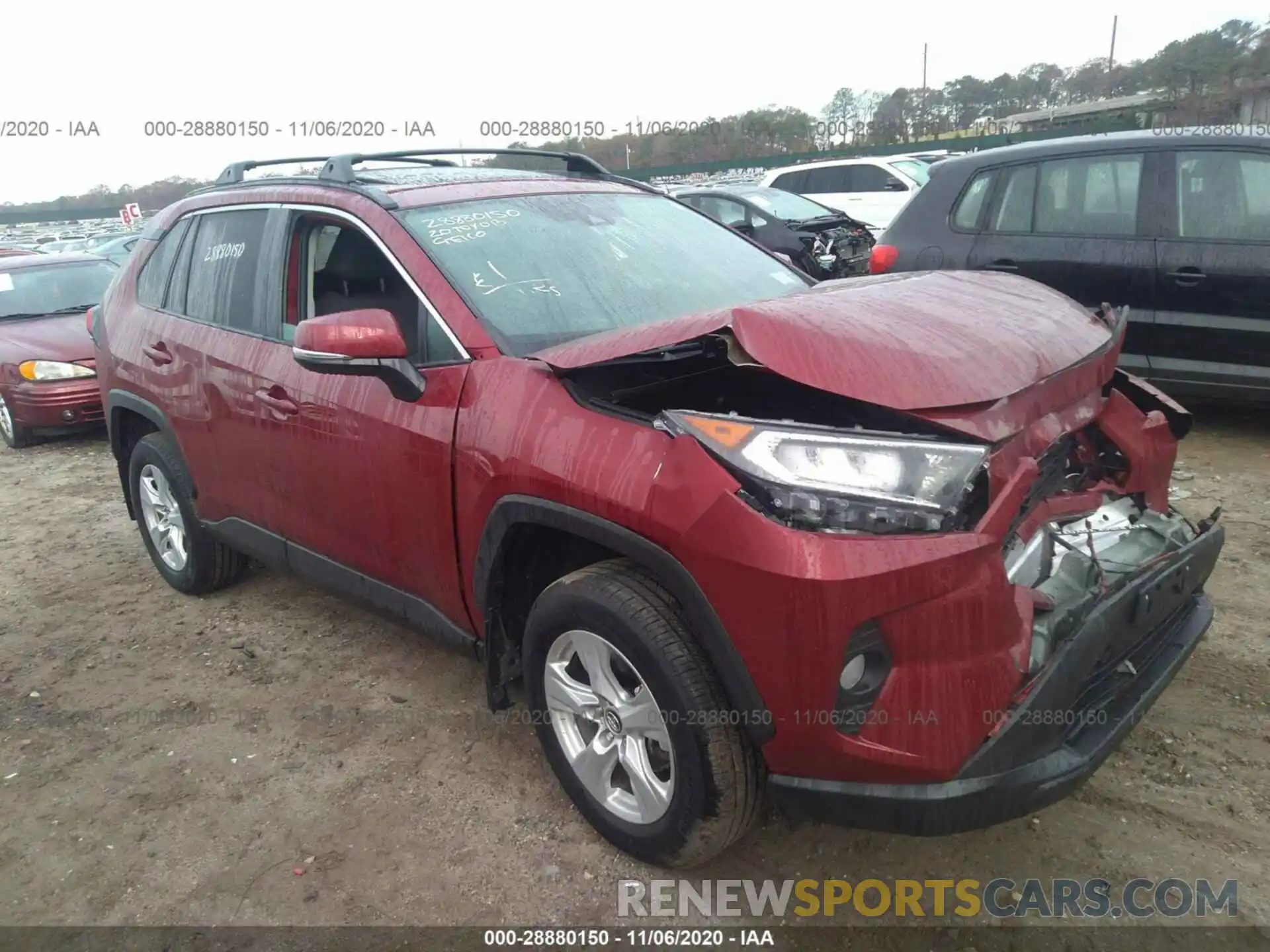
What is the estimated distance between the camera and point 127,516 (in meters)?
5.89

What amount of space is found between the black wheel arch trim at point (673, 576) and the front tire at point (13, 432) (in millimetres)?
7182

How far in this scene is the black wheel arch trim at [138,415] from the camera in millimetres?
3932

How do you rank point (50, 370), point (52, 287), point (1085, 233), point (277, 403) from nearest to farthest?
1. point (277, 403)
2. point (1085, 233)
3. point (50, 370)
4. point (52, 287)

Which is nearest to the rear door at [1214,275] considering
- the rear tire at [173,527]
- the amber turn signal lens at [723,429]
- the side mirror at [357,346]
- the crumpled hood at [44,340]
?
the amber turn signal lens at [723,429]

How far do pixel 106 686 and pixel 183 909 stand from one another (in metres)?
1.54

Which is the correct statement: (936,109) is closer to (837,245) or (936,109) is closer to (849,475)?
(837,245)

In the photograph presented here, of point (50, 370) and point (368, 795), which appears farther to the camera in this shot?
point (50, 370)

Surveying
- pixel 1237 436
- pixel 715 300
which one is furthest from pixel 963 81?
pixel 715 300

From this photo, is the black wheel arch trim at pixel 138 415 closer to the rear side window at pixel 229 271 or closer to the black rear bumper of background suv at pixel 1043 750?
the rear side window at pixel 229 271

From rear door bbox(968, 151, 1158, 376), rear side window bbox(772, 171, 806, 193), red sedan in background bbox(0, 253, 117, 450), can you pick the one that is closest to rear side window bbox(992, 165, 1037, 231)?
rear door bbox(968, 151, 1158, 376)

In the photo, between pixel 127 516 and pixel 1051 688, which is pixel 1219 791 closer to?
pixel 1051 688

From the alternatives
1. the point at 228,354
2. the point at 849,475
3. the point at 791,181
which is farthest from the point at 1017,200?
the point at 791,181

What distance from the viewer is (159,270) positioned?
162 inches

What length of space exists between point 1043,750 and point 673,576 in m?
0.87
